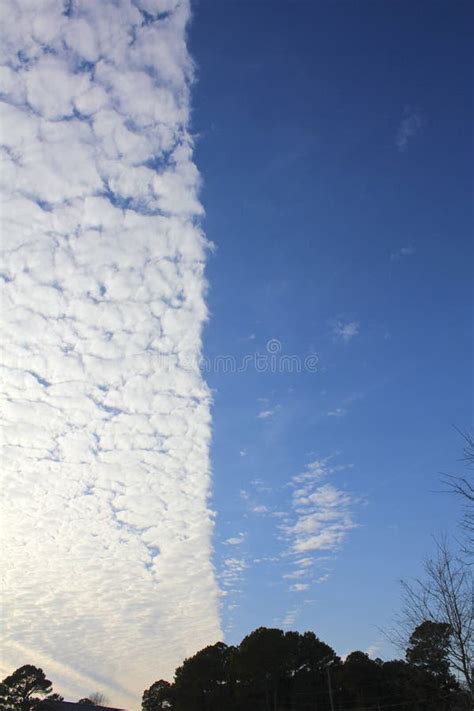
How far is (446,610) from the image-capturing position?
15109 millimetres

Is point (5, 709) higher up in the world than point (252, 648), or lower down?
lower down

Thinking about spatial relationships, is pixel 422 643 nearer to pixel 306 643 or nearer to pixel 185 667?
pixel 306 643

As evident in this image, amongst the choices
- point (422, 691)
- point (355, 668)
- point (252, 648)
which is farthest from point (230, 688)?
point (422, 691)

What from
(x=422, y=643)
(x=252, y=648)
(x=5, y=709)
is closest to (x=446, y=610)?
(x=422, y=643)

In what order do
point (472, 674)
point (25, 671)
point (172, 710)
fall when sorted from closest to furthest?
1. point (472, 674)
2. point (172, 710)
3. point (25, 671)

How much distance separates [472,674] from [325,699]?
152ft

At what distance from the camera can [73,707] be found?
68312 millimetres

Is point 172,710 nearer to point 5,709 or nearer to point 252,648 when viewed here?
point 252,648

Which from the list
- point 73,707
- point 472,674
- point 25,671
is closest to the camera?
point 472,674

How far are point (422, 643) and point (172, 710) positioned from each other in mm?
52275

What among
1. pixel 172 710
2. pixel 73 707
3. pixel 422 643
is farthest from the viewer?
pixel 73 707

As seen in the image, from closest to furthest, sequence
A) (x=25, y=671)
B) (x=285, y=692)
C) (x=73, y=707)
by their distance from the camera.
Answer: (x=285, y=692)
(x=25, y=671)
(x=73, y=707)

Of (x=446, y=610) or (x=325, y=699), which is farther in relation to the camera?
(x=325, y=699)

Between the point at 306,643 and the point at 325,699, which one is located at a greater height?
the point at 306,643
